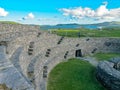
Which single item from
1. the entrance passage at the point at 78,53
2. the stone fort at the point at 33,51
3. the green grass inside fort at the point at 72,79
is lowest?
the entrance passage at the point at 78,53

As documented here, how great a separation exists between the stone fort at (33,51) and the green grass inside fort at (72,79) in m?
0.97

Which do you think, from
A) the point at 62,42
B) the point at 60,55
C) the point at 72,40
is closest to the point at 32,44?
the point at 60,55

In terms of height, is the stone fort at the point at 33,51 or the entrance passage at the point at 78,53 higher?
the stone fort at the point at 33,51

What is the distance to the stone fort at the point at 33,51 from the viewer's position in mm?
7783

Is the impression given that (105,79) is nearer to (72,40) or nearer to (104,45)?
(72,40)

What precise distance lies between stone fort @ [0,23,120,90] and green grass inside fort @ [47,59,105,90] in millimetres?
966

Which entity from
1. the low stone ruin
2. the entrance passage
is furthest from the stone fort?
the low stone ruin

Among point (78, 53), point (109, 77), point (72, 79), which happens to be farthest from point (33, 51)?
point (78, 53)

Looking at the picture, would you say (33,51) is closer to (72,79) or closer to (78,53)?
(72,79)

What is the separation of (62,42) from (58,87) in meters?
19.4

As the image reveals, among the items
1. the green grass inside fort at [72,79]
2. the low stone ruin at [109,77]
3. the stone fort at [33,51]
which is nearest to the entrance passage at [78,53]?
the stone fort at [33,51]

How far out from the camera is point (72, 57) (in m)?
42.9

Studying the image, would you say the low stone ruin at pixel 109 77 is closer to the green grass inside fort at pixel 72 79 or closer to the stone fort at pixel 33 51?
the green grass inside fort at pixel 72 79

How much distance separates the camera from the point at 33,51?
23031 millimetres
